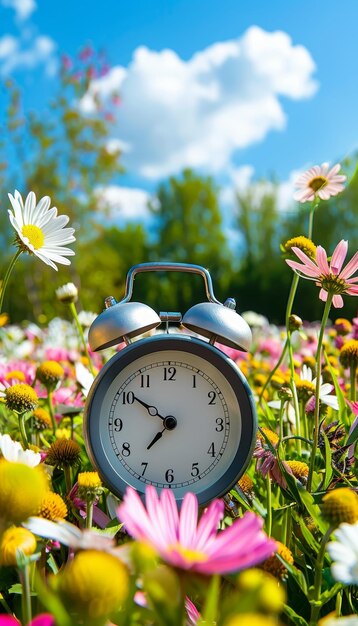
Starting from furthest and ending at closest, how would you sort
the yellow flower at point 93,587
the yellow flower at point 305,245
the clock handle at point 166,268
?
the yellow flower at point 305,245
the clock handle at point 166,268
the yellow flower at point 93,587

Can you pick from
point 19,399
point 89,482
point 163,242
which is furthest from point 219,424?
point 163,242

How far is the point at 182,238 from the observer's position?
77.8 feet

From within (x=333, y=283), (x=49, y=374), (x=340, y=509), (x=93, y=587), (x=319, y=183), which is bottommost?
(x=93, y=587)

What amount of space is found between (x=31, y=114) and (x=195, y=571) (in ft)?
45.6

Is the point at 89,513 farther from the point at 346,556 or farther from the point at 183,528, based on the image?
the point at 346,556

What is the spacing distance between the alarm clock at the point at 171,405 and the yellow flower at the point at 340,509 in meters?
0.37

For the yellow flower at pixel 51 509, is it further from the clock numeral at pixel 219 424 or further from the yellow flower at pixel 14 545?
the clock numeral at pixel 219 424

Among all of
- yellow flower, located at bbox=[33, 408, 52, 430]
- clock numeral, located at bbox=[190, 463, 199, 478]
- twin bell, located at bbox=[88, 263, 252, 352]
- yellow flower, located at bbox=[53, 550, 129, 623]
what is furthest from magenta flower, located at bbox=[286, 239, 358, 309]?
yellow flower, located at bbox=[33, 408, 52, 430]

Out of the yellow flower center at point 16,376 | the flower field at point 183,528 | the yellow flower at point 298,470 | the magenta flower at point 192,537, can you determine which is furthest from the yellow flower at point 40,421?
the magenta flower at point 192,537

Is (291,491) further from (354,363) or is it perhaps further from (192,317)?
(354,363)

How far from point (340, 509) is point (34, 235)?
30.3 inches

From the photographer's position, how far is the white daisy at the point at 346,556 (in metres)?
0.52

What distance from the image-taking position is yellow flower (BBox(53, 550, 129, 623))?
0.43 m

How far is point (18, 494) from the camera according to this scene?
0.53m
